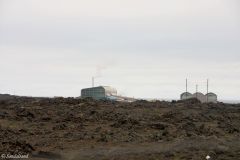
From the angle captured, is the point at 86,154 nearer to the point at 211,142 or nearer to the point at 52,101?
the point at 211,142

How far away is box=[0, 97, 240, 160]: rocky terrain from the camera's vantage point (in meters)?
15.3

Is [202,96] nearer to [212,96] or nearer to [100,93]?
[212,96]

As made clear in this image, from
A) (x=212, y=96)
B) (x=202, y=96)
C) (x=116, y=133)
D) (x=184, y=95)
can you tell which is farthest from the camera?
(x=184, y=95)

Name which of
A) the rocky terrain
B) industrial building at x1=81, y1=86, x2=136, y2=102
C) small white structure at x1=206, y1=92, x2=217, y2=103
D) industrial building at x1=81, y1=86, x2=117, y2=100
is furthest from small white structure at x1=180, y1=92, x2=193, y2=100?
the rocky terrain

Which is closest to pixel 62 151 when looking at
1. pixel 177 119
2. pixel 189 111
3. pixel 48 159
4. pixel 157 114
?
pixel 48 159

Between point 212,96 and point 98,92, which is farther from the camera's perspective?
point 212,96

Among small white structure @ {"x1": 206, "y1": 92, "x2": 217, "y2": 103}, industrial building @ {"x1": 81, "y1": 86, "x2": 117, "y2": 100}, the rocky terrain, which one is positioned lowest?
the rocky terrain

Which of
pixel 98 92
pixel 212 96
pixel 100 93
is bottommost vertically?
pixel 212 96

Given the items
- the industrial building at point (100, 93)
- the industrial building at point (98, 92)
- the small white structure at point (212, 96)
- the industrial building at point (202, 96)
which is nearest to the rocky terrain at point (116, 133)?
the industrial building at point (100, 93)

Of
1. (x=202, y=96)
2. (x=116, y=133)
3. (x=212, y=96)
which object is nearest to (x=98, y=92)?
(x=202, y=96)

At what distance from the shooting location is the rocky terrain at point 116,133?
15281 mm

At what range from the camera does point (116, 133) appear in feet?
61.3

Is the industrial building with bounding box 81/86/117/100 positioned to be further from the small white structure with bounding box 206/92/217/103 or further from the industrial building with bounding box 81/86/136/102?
the small white structure with bounding box 206/92/217/103

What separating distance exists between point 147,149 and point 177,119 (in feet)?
23.4
